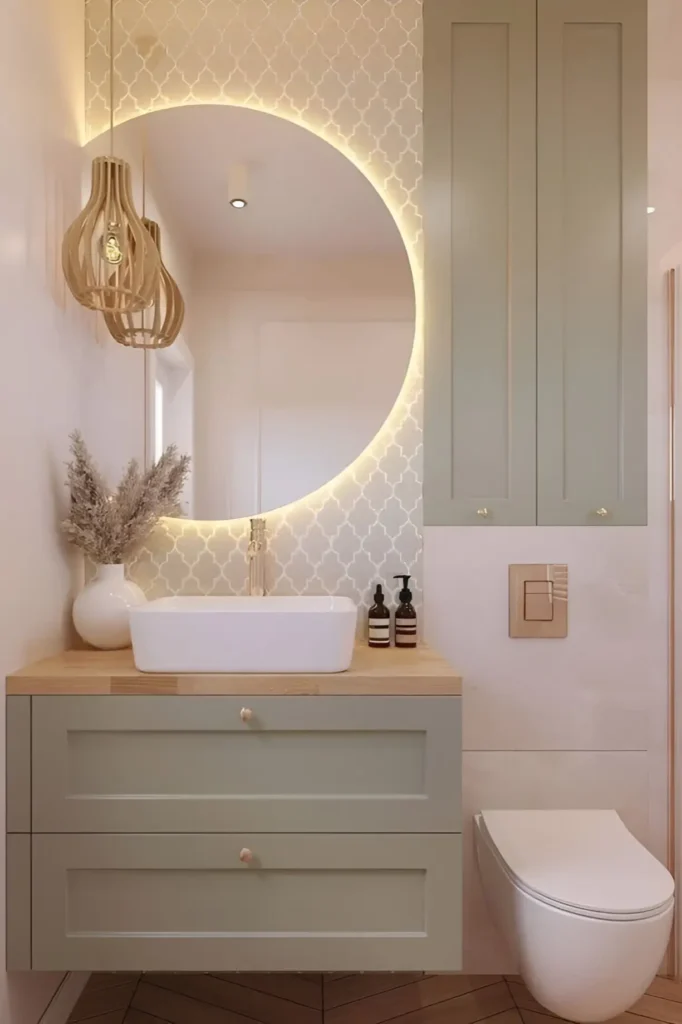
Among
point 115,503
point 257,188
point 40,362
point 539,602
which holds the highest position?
point 257,188

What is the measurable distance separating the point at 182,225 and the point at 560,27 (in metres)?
1.21

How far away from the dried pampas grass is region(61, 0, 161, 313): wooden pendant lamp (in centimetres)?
37

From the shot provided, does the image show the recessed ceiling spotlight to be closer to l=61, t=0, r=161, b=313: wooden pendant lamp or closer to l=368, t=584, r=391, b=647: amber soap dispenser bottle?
l=61, t=0, r=161, b=313: wooden pendant lamp

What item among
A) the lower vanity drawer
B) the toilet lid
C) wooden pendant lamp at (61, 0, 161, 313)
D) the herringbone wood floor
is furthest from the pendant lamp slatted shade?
the herringbone wood floor

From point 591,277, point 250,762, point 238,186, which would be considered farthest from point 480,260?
point 250,762

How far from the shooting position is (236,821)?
1.57m

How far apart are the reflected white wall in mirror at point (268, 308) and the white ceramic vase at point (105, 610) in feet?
1.05

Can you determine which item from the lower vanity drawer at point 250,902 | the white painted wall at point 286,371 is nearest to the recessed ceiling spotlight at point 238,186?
the white painted wall at point 286,371

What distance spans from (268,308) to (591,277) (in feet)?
3.03

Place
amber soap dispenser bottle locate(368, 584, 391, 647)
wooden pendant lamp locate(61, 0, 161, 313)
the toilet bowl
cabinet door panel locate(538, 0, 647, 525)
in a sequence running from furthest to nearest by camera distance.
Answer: cabinet door panel locate(538, 0, 647, 525) → amber soap dispenser bottle locate(368, 584, 391, 647) → wooden pendant lamp locate(61, 0, 161, 313) → the toilet bowl

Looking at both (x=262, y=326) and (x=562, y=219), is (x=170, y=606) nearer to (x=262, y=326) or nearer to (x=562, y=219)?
(x=262, y=326)

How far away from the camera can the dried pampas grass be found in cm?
187

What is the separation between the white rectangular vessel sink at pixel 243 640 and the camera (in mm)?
1582

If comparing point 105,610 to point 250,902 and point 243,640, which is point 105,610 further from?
point 250,902
